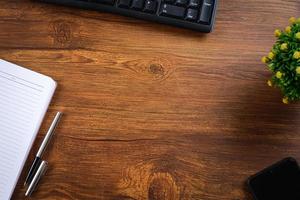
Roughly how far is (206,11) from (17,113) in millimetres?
381

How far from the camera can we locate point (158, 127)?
0.65m

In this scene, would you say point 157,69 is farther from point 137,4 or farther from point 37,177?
point 37,177

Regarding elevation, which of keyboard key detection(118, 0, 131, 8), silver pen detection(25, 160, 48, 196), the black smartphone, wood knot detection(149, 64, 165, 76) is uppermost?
keyboard key detection(118, 0, 131, 8)

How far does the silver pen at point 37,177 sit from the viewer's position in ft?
2.05

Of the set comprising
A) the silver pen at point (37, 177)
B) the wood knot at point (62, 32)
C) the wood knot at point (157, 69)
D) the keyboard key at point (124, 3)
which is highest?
the keyboard key at point (124, 3)

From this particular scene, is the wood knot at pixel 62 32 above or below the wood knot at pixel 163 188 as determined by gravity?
above

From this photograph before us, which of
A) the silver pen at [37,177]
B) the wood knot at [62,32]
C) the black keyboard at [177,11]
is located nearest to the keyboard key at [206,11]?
the black keyboard at [177,11]

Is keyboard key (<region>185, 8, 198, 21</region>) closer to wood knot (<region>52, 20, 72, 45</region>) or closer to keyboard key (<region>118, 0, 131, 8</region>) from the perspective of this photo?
keyboard key (<region>118, 0, 131, 8</region>)

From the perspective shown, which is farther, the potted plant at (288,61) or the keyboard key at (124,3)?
the keyboard key at (124,3)

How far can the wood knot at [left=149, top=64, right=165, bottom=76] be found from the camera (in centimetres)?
68

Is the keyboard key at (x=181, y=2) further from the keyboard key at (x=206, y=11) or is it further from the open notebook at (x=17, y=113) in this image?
the open notebook at (x=17, y=113)

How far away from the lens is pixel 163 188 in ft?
2.07

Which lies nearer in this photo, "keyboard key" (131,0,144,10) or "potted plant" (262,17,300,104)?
"potted plant" (262,17,300,104)

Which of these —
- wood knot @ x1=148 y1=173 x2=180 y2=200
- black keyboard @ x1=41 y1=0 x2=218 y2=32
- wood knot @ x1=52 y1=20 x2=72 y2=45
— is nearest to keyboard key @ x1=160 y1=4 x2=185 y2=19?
black keyboard @ x1=41 y1=0 x2=218 y2=32
